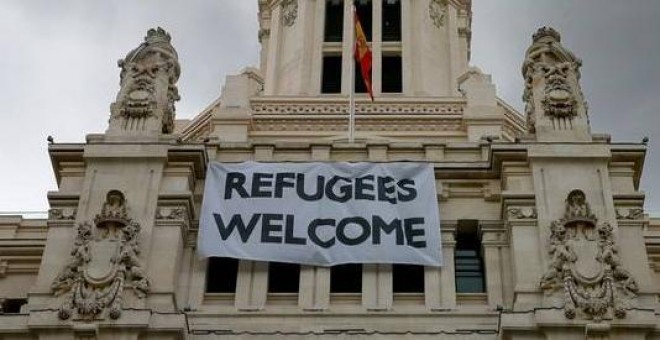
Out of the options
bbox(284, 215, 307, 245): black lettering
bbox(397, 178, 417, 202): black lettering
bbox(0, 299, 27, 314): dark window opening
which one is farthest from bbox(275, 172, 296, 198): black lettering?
bbox(0, 299, 27, 314): dark window opening

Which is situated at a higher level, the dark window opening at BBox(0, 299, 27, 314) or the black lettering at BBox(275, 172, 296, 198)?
the black lettering at BBox(275, 172, 296, 198)

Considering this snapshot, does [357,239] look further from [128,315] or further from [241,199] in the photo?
[128,315]

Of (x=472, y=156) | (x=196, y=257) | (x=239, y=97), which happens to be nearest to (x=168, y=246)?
(x=196, y=257)

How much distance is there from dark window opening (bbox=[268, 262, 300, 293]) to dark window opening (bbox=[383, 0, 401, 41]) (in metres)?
31.8

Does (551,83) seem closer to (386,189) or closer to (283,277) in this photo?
(386,189)

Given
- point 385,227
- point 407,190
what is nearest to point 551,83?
point 407,190

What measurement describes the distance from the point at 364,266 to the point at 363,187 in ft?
9.52

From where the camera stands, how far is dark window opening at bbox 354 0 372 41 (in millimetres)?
66312

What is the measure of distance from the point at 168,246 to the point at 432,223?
322 inches

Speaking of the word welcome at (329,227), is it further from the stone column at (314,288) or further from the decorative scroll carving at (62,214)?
the decorative scroll carving at (62,214)

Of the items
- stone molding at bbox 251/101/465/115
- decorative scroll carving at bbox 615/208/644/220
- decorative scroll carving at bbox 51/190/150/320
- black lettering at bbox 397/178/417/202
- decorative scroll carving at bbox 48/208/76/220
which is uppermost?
stone molding at bbox 251/101/465/115

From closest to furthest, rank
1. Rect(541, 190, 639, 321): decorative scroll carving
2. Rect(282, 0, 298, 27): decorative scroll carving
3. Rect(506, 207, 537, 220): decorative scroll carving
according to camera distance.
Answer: Rect(541, 190, 639, 321): decorative scroll carving → Rect(506, 207, 537, 220): decorative scroll carving → Rect(282, 0, 298, 27): decorative scroll carving

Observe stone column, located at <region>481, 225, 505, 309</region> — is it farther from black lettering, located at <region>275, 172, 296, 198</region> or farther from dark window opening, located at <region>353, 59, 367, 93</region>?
dark window opening, located at <region>353, 59, 367, 93</region>

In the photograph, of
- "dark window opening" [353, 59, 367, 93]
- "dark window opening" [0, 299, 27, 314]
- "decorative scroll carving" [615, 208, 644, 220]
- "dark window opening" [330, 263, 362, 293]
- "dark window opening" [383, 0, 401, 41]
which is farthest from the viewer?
"dark window opening" [383, 0, 401, 41]
